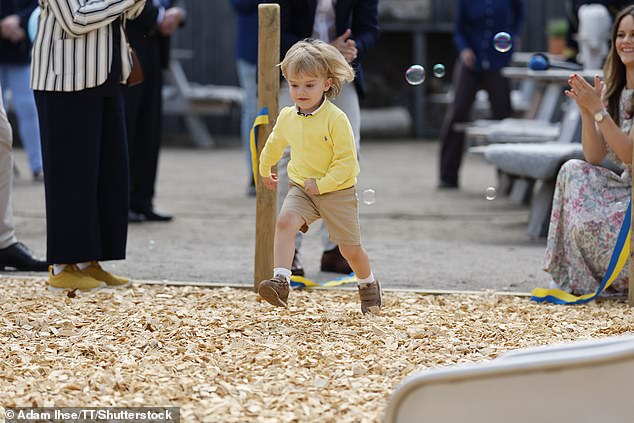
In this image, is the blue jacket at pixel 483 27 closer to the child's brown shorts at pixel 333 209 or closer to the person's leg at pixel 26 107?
the person's leg at pixel 26 107

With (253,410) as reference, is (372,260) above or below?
below

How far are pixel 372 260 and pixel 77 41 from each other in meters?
2.23

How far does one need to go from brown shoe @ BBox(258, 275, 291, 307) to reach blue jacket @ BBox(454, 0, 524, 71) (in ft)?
17.9

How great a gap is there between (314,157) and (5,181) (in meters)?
2.00

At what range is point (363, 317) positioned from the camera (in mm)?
4707

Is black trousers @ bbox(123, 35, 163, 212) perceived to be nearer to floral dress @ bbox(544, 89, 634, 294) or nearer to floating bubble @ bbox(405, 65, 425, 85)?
floating bubble @ bbox(405, 65, 425, 85)

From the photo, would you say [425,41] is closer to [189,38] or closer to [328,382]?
[189,38]

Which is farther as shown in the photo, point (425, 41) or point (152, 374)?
point (425, 41)

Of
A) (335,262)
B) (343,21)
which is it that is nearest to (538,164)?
(335,262)

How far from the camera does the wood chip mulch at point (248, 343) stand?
139 inches

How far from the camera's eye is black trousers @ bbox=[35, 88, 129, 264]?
512 cm

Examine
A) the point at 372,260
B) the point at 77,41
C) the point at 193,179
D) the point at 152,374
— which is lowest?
the point at 193,179

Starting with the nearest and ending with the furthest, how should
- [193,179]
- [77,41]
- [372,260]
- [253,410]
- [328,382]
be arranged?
[253,410]
[328,382]
[77,41]
[372,260]
[193,179]

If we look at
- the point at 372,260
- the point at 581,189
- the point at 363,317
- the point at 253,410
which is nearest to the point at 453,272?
→ the point at 372,260
